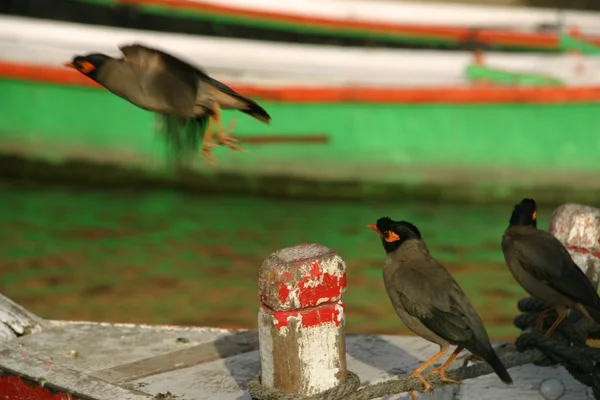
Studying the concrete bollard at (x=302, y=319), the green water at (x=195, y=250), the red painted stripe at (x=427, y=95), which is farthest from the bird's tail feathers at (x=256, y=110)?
the red painted stripe at (x=427, y=95)

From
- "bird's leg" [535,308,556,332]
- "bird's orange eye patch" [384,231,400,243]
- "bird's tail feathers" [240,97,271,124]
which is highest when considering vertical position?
"bird's tail feathers" [240,97,271,124]

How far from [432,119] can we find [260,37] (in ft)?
11.6

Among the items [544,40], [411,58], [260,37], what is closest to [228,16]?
[260,37]

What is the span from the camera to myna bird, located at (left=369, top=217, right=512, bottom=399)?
4.62 m

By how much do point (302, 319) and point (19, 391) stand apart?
158 centimetres

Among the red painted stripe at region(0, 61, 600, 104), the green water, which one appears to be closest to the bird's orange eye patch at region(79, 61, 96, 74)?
the green water

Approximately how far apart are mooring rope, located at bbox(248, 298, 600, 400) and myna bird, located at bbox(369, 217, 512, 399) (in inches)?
4.9

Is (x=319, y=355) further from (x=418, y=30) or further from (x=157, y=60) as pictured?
(x=418, y=30)

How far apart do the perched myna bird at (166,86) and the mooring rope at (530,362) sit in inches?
42.6

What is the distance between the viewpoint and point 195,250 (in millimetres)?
11945

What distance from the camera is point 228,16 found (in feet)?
55.3

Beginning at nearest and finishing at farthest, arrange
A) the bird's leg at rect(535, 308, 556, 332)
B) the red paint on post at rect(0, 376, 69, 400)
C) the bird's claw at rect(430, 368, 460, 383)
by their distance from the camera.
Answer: the bird's claw at rect(430, 368, 460, 383) → the red paint on post at rect(0, 376, 69, 400) → the bird's leg at rect(535, 308, 556, 332)

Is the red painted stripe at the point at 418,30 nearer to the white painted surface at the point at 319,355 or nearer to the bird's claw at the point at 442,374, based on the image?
the bird's claw at the point at 442,374

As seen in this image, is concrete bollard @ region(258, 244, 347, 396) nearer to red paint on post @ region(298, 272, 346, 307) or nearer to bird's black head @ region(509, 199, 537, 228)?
red paint on post @ region(298, 272, 346, 307)
